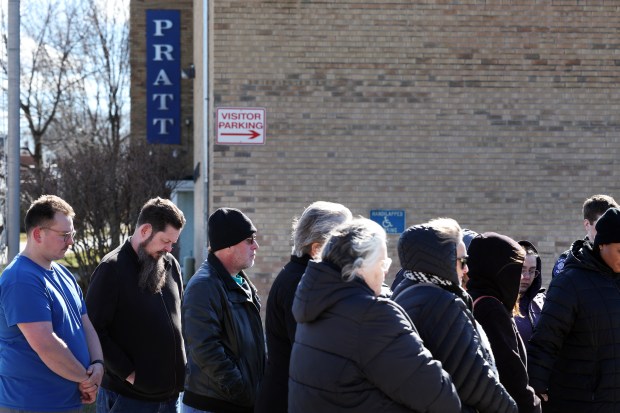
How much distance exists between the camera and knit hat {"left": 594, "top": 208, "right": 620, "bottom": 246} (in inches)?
199

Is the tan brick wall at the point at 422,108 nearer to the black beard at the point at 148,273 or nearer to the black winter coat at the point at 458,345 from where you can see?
the black beard at the point at 148,273

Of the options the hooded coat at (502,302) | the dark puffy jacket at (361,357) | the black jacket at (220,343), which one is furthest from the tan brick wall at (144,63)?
the dark puffy jacket at (361,357)

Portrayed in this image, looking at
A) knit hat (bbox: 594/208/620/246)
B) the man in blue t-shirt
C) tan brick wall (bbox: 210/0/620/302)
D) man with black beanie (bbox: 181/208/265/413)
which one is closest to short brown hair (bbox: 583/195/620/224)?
knit hat (bbox: 594/208/620/246)

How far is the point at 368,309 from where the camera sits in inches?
137

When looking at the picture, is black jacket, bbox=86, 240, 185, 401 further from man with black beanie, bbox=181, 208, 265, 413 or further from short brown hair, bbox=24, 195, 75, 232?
short brown hair, bbox=24, 195, 75, 232

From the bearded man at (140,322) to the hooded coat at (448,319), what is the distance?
1852mm

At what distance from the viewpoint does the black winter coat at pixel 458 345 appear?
149 inches

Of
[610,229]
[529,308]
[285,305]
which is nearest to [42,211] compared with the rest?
[285,305]

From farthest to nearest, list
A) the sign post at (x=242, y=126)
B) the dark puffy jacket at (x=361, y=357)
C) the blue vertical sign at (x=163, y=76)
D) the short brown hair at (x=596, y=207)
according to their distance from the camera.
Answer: the blue vertical sign at (x=163, y=76)
the sign post at (x=242, y=126)
the short brown hair at (x=596, y=207)
the dark puffy jacket at (x=361, y=357)

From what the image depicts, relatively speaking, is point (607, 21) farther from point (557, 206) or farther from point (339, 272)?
point (339, 272)

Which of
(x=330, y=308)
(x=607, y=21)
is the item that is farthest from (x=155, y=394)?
(x=607, y=21)

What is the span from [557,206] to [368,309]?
8985 millimetres

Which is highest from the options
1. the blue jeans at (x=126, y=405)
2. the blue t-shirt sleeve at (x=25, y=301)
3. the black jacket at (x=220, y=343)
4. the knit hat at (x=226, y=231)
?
the knit hat at (x=226, y=231)

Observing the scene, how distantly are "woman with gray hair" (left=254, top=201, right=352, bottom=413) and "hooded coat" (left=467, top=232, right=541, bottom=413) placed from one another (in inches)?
28.5
